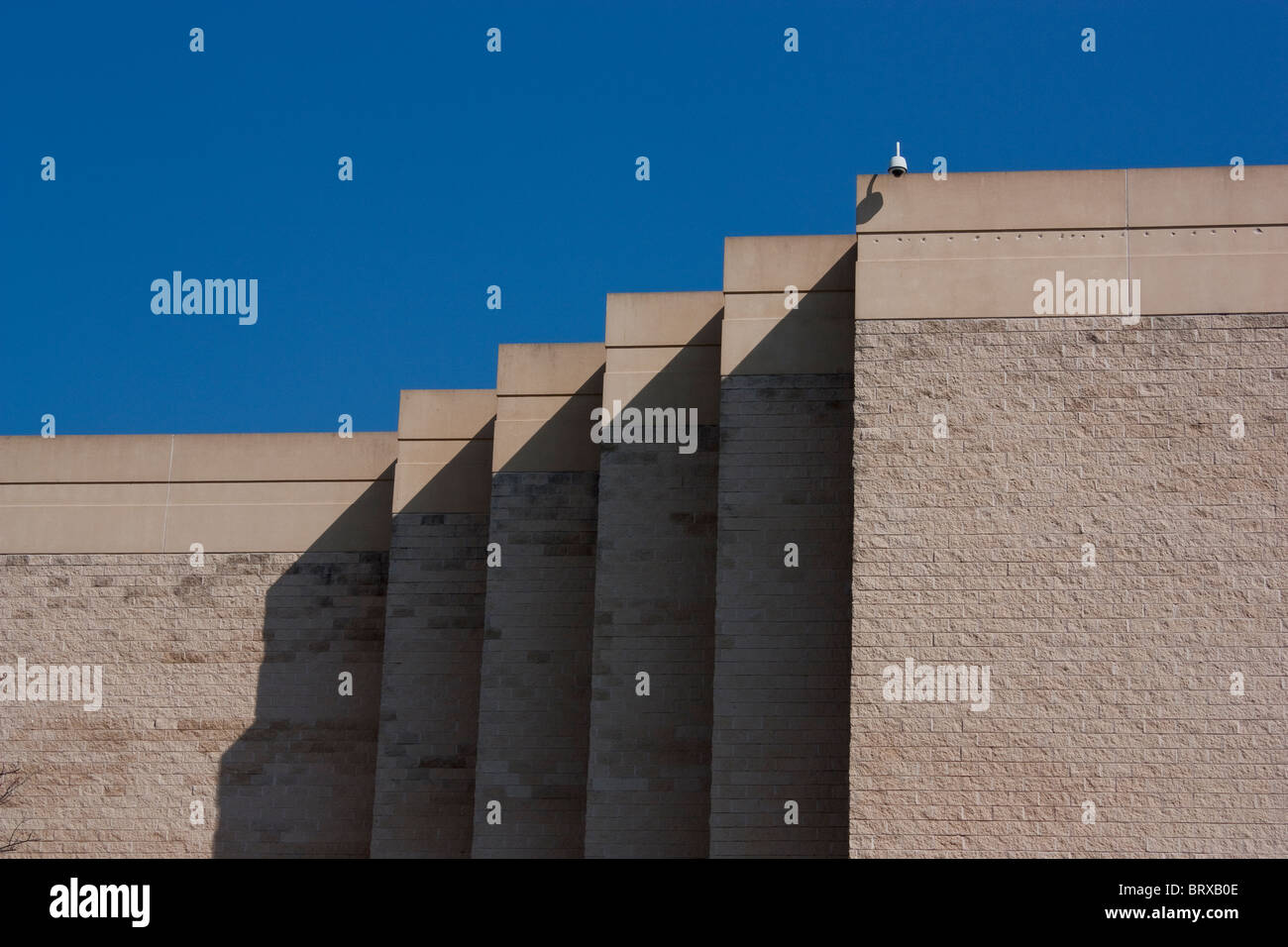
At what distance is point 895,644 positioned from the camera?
718 inches

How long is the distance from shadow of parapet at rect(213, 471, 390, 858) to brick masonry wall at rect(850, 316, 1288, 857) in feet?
33.8

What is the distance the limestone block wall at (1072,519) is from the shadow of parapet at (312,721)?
1030 cm

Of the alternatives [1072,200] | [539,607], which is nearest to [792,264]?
[1072,200]

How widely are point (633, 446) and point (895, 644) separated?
219 inches

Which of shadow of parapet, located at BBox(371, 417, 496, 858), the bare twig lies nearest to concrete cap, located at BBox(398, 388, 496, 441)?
shadow of parapet, located at BBox(371, 417, 496, 858)

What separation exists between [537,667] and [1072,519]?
8087mm

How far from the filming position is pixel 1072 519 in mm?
18344

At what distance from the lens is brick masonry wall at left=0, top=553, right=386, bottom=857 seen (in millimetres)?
25891

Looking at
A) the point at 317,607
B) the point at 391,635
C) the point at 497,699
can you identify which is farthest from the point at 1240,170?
the point at 317,607

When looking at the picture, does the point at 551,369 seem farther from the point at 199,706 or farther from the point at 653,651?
the point at 199,706

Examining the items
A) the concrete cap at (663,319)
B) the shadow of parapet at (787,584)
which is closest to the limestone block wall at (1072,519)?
the shadow of parapet at (787,584)

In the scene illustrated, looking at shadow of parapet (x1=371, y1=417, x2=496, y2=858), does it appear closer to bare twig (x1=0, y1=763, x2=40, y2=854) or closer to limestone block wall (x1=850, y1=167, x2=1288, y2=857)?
bare twig (x1=0, y1=763, x2=40, y2=854)

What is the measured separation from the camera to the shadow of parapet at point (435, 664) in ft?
80.1

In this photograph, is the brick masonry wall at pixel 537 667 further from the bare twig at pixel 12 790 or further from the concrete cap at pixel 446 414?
the bare twig at pixel 12 790
